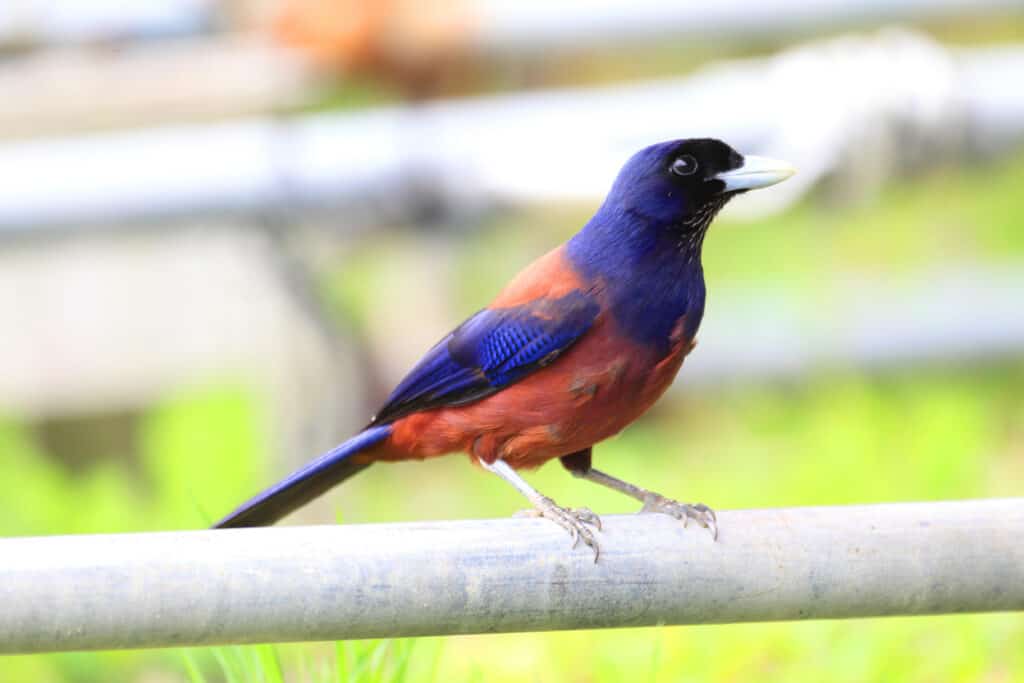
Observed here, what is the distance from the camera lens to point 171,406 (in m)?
5.62

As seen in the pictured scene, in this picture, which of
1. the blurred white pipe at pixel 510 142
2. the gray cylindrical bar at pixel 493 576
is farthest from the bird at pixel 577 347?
the blurred white pipe at pixel 510 142

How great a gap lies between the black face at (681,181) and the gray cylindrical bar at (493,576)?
0.66 m

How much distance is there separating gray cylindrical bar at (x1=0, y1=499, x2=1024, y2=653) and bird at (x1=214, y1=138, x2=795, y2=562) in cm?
37

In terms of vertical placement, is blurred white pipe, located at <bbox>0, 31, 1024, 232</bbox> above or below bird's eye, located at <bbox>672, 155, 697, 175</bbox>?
below

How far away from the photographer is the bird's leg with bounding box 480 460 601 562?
218 cm

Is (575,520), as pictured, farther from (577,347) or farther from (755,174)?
(755,174)

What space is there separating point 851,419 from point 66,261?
3.06 metres

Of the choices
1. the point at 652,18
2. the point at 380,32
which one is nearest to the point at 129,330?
the point at 380,32

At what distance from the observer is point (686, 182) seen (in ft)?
8.96

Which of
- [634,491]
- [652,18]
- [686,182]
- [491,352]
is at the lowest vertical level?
[634,491]

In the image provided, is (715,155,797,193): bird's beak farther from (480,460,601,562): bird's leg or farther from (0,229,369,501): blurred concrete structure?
(0,229,369,501): blurred concrete structure

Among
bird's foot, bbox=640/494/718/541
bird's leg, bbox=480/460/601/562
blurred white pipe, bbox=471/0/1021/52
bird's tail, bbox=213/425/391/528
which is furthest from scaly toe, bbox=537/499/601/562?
blurred white pipe, bbox=471/0/1021/52

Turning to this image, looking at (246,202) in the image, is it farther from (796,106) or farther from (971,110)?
(971,110)

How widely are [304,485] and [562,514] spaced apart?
20.1 inches
